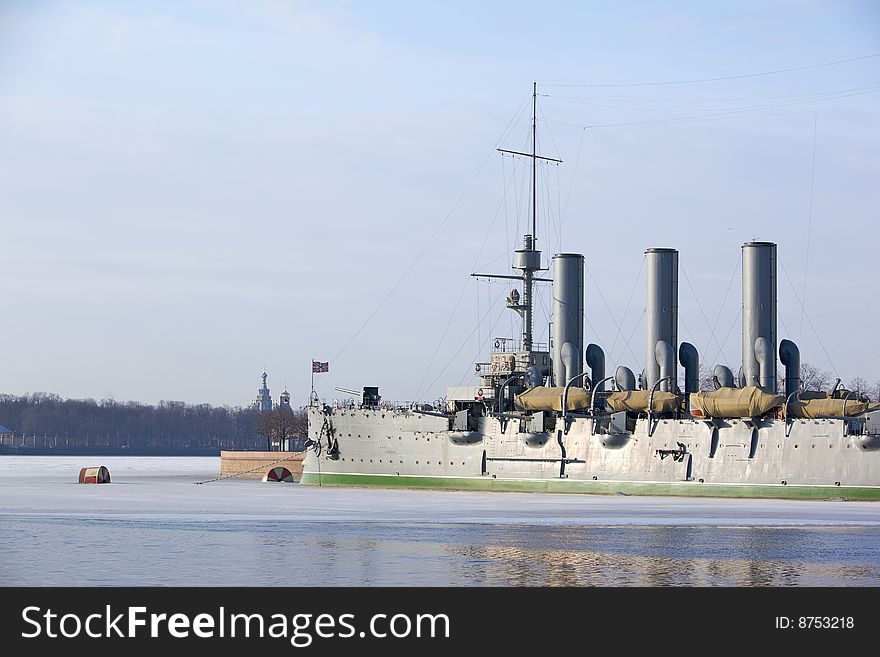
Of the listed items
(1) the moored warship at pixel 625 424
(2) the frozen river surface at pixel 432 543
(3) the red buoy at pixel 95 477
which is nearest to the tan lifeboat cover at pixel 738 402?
(1) the moored warship at pixel 625 424

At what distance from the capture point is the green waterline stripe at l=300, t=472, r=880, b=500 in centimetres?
4656

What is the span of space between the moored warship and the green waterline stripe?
55mm

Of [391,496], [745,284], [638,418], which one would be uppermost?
[745,284]

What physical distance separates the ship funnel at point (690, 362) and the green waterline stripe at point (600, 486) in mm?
6340

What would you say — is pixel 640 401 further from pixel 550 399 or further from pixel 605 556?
pixel 605 556

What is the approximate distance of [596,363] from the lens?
5738 centimetres

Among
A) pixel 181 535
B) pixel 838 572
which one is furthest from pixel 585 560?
Answer: pixel 181 535

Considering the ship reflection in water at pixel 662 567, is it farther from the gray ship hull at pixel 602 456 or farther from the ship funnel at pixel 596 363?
the ship funnel at pixel 596 363

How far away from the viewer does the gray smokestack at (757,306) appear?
2112 inches

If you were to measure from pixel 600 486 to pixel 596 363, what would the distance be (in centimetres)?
721

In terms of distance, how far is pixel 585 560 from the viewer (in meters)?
22.6
